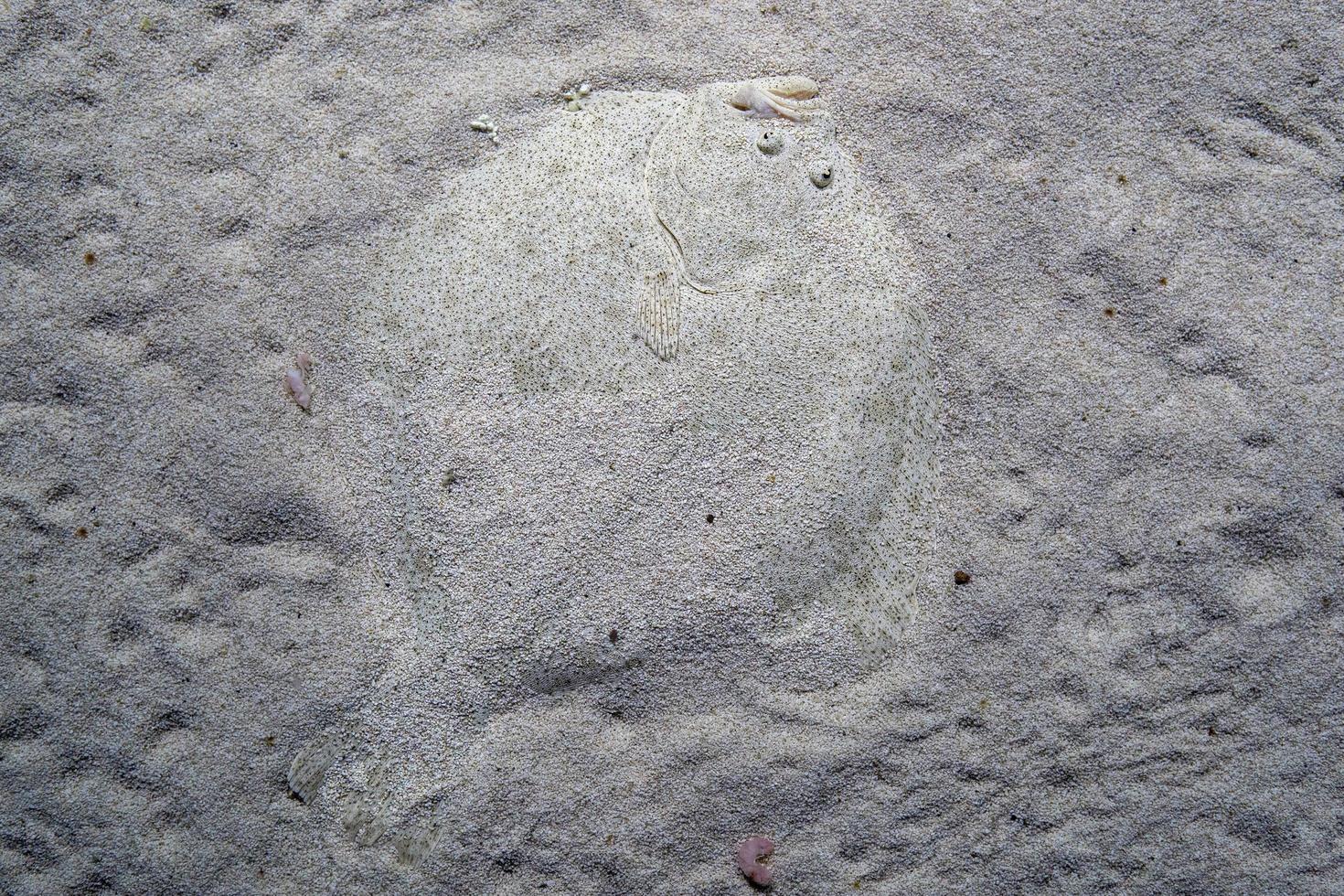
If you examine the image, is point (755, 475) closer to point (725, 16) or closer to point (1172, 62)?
point (725, 16)

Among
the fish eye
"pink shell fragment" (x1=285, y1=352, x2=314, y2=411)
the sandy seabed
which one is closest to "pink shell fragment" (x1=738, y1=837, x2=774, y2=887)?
the sandy seabed

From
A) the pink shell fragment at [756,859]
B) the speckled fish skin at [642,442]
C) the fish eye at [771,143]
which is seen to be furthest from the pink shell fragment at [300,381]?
the pink shell fragment at [756,859]

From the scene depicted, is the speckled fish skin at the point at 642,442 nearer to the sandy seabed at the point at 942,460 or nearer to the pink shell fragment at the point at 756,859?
the sandy seabed at the point at 942,460

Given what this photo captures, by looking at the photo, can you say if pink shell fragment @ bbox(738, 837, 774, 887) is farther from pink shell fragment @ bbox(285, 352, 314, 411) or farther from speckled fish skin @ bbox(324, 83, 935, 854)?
pink shell fragment @ bbox(285, 352, 314, 411)

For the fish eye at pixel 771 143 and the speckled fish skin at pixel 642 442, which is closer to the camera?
the speckled fish skin at pixel 642 442

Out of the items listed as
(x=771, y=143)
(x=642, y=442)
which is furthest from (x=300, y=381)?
(x=771, y=143)

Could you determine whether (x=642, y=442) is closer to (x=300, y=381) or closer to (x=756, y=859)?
(x=300, y=381)
